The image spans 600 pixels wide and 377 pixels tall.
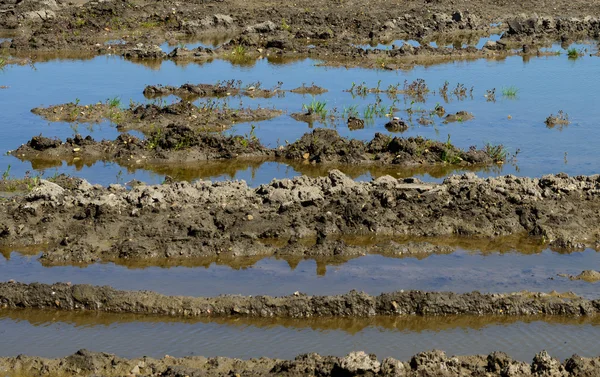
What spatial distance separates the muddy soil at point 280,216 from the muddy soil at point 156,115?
183 inches

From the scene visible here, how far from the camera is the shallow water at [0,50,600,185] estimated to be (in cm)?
1620

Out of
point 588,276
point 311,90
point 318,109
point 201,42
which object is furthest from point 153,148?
point 201,42

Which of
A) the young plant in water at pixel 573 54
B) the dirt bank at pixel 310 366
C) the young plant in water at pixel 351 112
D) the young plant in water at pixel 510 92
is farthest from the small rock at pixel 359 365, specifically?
the young plant in water at pixel 573 54

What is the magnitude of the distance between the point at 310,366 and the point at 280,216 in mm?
4505

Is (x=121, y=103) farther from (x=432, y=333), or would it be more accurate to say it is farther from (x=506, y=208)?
(x=432, y=333)

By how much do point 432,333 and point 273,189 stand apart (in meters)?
4.12

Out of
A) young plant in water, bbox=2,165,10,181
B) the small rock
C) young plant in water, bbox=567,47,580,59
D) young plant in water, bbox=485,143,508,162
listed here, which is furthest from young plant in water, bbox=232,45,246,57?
the small rock

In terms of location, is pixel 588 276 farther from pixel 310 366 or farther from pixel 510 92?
pixel 510 92

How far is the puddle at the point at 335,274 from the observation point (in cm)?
1127

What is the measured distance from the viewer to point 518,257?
12336 mm

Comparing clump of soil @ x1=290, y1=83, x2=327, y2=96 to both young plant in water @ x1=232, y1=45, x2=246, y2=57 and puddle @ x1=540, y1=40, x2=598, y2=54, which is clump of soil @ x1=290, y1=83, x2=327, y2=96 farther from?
puddle @ x1=540, y1=40, x2=598, y2=54

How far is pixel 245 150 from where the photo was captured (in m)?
16.6

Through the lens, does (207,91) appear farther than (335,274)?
Yes

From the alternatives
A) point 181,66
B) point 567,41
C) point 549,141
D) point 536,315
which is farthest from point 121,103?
point 567,41
